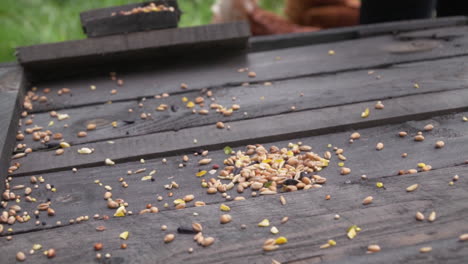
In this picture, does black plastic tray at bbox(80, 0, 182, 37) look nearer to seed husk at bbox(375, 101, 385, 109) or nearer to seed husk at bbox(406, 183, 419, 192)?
seed husk at bbox(375, 101, 385, 109)

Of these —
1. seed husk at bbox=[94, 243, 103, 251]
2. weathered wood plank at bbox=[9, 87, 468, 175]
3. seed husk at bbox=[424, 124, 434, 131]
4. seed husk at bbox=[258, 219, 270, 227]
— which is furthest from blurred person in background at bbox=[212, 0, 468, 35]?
seed husk at bbox=[94, 243, 103, 251]

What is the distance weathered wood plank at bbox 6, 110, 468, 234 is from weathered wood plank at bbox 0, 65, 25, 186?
0.10 meters

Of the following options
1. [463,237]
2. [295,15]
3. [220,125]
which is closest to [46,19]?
[295,15]

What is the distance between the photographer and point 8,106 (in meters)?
1.69

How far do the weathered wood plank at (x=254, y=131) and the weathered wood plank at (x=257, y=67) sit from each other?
11.7 inches

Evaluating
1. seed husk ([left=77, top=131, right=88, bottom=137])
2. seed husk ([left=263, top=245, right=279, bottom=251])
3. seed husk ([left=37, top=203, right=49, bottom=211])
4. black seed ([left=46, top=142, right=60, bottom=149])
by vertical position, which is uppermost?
seed husk ([left=263, top=245, right=279, bottom=251])

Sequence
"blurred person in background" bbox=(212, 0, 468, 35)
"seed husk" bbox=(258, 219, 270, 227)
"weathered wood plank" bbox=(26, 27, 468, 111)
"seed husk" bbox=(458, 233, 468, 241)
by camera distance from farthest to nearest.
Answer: "blurred person in background" bbox=(212, 0, 468, 35) → "weathered wood plank" bbox=(26, 27, 468, 111) → "seed husk" bbox=(258, 219, 270, 227) → "seed husk" bbox=(458, 233, 468, 241)

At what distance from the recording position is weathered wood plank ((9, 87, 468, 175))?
1519mm

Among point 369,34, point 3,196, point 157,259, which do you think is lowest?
point 3,196

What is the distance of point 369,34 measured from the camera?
2.18m

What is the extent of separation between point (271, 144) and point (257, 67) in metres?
0.53

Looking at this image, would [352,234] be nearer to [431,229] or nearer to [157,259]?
[431,229]

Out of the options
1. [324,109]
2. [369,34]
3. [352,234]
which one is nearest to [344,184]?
[352,234]

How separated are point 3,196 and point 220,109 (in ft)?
2.21
